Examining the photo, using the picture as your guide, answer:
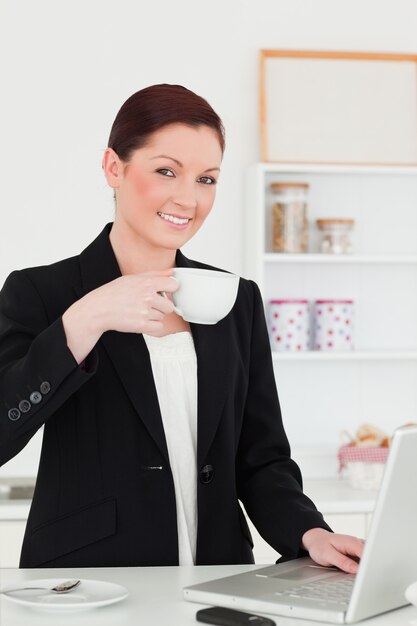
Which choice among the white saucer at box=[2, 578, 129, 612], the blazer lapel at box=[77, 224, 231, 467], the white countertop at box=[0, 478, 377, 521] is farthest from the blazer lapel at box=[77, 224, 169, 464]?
the white countertop at box=[0, 478, 377, 521]

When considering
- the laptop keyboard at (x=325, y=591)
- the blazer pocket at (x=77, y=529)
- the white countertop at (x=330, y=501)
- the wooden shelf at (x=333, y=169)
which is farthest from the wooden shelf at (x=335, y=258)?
the laptop keyboard at (x=325, y=591)

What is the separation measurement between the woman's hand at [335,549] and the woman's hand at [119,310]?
16.2 inches

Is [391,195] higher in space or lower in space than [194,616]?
higher

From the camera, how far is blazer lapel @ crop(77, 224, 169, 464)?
1641 millimetres

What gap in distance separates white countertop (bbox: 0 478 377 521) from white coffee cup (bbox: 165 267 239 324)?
167cm

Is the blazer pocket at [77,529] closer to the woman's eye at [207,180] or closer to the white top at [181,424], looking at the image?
the white top at [181,424]

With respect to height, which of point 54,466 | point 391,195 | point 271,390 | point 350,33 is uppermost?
point 350,33

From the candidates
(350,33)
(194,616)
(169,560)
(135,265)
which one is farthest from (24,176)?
(194,616)

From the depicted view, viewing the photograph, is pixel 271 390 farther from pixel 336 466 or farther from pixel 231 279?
pixel 336 466

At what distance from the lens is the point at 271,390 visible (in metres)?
1.86

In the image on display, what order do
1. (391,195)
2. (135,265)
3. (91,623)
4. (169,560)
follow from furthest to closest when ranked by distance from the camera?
1. (391,195)
2. (135,265)
3. (169,560)
4. (91,623)

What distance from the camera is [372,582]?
3.91ft

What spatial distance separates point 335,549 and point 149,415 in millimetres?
360

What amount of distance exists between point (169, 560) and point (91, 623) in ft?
1.54
